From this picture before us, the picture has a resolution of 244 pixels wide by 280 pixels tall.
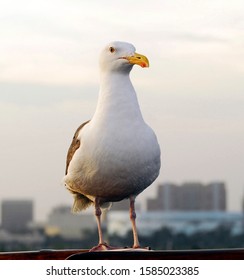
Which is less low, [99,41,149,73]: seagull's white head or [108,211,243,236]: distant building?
[108,211,243,236]: distant building

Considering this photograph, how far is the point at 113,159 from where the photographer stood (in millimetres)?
5422

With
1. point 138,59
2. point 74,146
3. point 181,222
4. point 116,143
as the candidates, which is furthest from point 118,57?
point 181,222

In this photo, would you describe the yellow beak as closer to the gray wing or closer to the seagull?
the seagull

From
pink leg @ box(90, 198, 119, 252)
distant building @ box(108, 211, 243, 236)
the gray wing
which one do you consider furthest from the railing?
distant building @ box(108, 211, 243, 236)

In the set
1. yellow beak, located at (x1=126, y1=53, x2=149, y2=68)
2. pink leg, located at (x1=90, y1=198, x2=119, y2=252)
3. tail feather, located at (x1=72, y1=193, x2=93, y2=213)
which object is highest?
yellow beak, located at (x1=126, y1=53, x2=149, y2=68)

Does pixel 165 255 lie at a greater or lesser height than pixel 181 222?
lesser

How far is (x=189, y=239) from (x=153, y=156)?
7501 centimetres

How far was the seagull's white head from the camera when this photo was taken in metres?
5.44

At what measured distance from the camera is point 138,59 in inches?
211

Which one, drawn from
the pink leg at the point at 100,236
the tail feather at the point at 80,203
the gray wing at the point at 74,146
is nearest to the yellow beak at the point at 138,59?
the gray wing at the point at 74,146

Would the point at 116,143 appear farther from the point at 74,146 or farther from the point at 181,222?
the point at 181,222

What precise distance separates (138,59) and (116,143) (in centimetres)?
45

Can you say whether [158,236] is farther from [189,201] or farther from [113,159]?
[113,159]

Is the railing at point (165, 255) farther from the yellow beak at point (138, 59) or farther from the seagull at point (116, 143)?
the yellow beak at point (138, 59)
